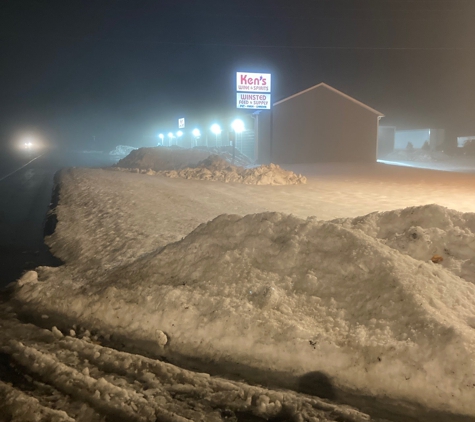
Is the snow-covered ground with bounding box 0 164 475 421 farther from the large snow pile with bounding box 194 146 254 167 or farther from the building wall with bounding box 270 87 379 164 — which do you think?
the building wall with bounding box 270 87 379 164

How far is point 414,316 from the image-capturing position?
14.1 ft

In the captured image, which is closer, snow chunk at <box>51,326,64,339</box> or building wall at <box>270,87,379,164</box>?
snow chunk at <box>51,326,64,339</box>

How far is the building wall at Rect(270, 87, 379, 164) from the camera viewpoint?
31734 millimetres

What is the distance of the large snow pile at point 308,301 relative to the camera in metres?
3.95

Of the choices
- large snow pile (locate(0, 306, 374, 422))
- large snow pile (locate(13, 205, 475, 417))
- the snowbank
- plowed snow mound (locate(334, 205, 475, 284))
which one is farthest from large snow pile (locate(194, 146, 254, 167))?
large snow pile (locate(0, 306, 374, 422))

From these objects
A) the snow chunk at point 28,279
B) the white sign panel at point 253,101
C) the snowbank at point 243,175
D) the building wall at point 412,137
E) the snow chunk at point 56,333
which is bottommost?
the snow chunk at point 56,333

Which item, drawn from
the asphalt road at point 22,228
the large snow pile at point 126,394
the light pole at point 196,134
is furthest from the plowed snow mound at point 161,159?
the large snow pile at point 126,394

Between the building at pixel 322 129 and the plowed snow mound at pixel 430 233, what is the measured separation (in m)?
25.5

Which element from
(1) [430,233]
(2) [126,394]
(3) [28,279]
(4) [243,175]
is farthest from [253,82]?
(2) [126,394]

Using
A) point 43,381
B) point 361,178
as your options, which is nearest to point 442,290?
point 43,381

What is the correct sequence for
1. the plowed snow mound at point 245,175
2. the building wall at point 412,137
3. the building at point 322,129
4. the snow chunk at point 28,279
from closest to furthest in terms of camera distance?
1. the snow chunk at point 28,279
2. the plowed snow mound at point 245,175
3. the building at point 322,129
4. the building wall at point 412,137

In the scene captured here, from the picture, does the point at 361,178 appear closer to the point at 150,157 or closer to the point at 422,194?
the point at 422,194

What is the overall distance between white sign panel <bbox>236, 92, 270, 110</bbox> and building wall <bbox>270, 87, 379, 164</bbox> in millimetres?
1094

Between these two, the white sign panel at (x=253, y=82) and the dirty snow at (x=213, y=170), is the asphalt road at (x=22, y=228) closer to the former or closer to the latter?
the dirty snow at (x=213, y=170)
